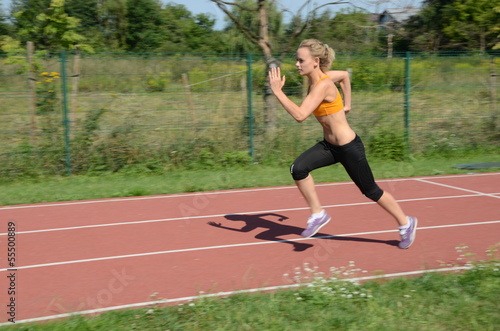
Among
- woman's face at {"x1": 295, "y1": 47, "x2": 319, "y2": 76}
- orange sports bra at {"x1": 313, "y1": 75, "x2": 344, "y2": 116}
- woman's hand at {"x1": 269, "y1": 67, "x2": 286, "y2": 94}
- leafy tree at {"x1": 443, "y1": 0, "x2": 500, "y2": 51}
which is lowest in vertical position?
orange sports bra at {"x1": 313, "y1": 75, "x2": 344, "y2": 116}

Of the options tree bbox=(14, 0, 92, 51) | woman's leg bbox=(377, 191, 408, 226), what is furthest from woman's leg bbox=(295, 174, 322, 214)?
tree bbox=(14, 0, 92, 51)

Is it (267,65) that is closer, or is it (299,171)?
(299,171)

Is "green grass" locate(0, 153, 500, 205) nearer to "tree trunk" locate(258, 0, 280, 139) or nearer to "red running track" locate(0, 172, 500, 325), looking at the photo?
"red running track" locate(0, 172, 500, 325)

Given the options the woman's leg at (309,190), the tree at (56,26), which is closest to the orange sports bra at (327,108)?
the woman's leg at (309,190)

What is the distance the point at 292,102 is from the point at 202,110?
7.50 meters

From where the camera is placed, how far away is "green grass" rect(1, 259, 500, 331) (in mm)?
4379

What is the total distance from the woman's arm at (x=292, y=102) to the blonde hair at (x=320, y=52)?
266 millimetres

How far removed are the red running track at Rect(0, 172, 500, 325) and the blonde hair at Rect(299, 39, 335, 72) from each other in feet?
6.67

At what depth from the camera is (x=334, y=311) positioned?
4590mm

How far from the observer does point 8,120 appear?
12.0 meters

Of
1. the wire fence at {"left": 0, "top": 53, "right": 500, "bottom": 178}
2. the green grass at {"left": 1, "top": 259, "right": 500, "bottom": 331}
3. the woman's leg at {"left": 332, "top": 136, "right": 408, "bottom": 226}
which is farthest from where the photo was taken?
the wire fence at {"left": 0, "top": 53, "right": 500, "bottom": 178}

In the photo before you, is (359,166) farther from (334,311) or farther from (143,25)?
(143,25)

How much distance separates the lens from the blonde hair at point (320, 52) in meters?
6.20

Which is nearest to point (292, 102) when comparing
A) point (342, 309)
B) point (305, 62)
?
point (305, 62)
